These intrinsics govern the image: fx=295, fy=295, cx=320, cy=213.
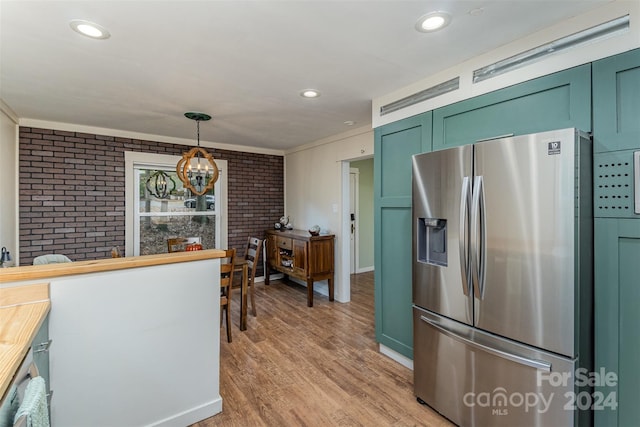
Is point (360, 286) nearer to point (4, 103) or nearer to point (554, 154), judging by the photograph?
point (554, 154)

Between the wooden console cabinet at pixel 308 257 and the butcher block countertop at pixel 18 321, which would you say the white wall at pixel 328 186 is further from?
the butcher block countertop at pixel 18 321

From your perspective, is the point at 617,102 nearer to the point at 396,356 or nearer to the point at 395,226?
the point at 395,226

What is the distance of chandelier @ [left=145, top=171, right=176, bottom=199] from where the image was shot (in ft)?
14.6

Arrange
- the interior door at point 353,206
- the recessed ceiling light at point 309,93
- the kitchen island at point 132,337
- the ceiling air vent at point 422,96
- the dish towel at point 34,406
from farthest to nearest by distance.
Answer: the interior door at point 353,206, the recessed ceiling light at point 309,93, the ceiling air vent at point 422,96, the kitchen island at point 132,337, the dish towel at point 34,406

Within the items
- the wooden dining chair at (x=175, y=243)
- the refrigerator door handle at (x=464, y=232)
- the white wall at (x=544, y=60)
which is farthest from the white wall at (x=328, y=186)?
the refrigerator door handle at (x=464, y=232)

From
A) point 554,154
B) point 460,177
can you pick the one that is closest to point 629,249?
point 554,154

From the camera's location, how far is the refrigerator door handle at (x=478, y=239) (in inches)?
68.4

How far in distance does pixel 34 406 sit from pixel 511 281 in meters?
2.04

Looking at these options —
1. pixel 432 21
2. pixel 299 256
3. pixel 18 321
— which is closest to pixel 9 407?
A: pixel 18 321

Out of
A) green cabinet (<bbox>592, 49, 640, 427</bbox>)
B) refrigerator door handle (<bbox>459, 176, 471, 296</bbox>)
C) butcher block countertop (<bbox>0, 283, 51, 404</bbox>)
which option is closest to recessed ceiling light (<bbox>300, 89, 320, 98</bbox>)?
refrigerator door handle (<bbox>459, 176, 471, 296</bbox>)

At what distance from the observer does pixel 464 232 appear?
1822 mm

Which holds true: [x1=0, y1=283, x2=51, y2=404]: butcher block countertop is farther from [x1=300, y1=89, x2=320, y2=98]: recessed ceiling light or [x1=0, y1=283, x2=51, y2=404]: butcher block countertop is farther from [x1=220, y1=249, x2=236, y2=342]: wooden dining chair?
[x1=300, y1=89, x2=320, y2=98]: recessed ceiling light

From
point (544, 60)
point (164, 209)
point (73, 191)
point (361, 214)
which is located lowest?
point (361, 214)

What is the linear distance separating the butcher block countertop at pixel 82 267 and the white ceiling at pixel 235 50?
4.49ft
